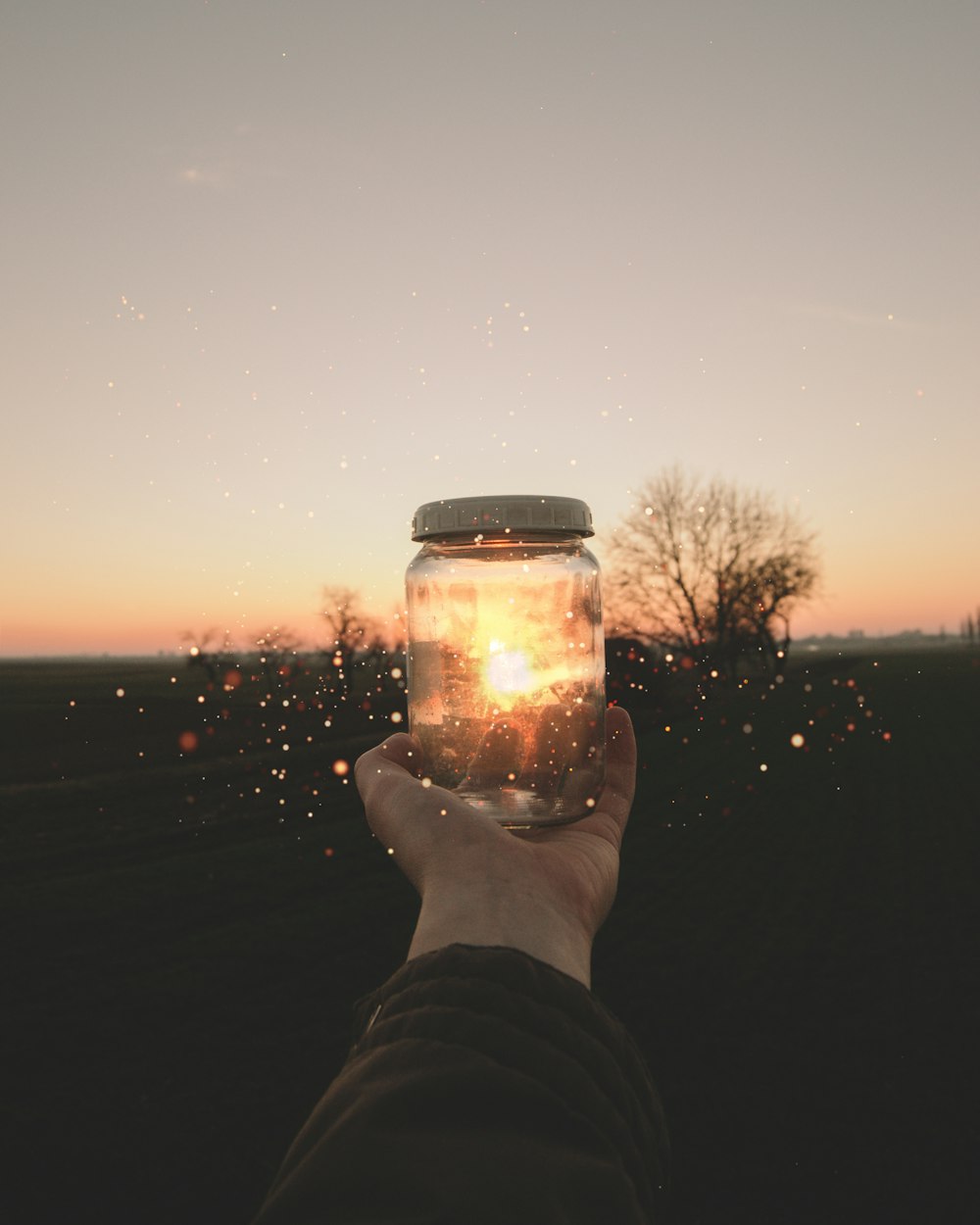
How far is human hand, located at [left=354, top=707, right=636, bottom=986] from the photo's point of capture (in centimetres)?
158

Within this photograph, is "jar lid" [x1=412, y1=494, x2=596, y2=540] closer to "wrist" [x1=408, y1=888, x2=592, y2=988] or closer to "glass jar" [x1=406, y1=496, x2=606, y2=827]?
"glass jar" [x1=406, y1=496, x2=606, y2=827]

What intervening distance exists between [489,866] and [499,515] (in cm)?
98

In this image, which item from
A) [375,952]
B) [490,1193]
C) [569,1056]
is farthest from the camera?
[375,952]

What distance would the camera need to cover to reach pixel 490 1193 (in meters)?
0.84

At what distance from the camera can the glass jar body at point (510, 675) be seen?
2.46m

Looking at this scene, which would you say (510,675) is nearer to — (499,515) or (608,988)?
(499,515)

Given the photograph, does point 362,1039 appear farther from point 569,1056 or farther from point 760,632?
point 760,632

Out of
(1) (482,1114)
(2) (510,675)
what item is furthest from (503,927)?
(2) (510,675)

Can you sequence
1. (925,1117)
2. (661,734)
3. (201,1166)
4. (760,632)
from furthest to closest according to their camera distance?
(760,632)
(661,734)
(925,1117)
(201,1166)

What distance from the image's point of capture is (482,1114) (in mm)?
969

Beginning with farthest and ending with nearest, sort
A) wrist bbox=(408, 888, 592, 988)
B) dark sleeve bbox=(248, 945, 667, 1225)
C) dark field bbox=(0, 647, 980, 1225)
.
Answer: dark field bbox=(0, 647, 980, 1225) → wrist bbox=(408, 888, 592, 988) → dark sleeve bbox=(248, 945, 667, 1225)

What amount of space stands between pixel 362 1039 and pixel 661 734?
3031 centimetres

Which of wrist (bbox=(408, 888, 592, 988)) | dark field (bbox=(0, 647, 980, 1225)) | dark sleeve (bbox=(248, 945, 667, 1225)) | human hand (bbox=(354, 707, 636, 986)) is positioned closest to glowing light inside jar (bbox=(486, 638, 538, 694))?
human hand (bbox=(354, 707, 636, 986))

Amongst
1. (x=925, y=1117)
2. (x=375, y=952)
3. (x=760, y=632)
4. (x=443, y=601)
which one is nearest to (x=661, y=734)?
(x=760, y=632)
